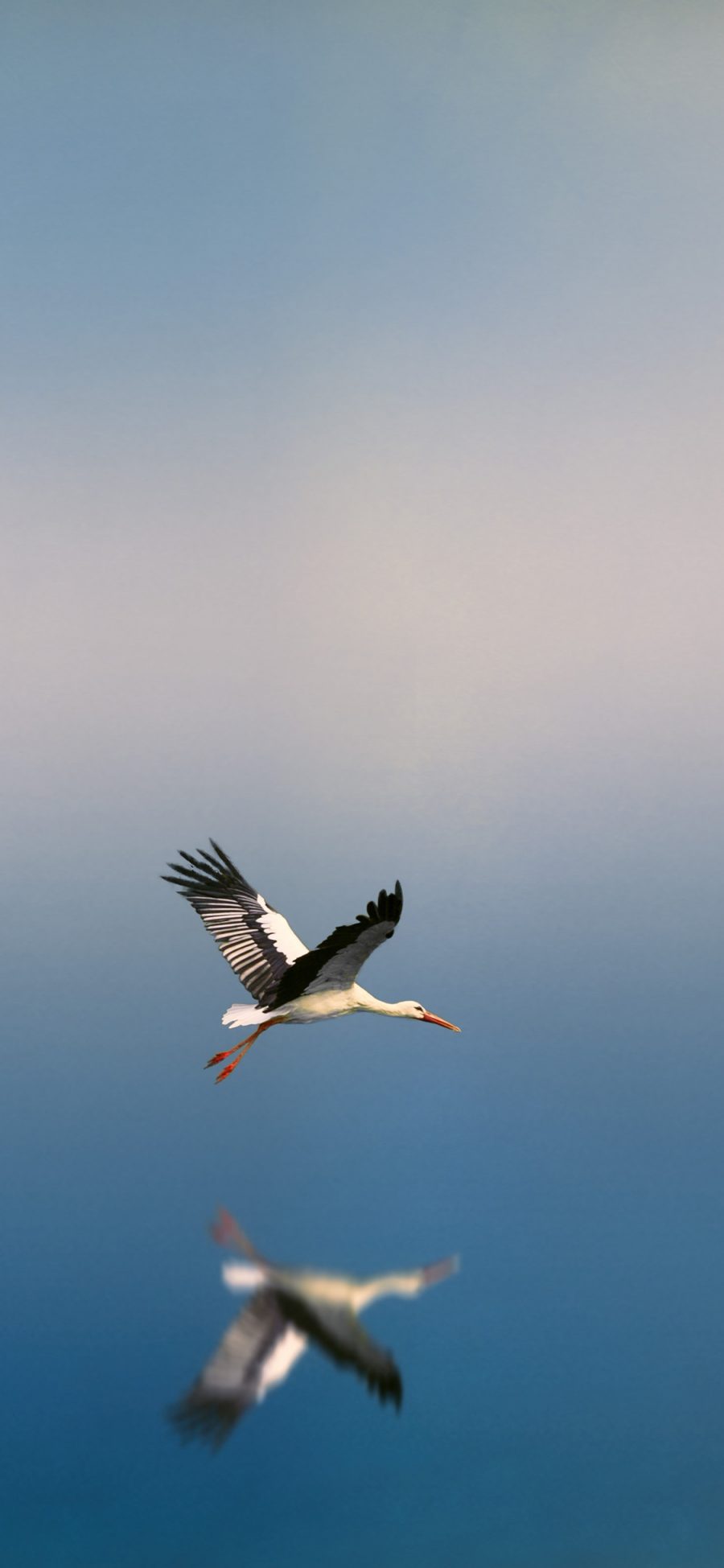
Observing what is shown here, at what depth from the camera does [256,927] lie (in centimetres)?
591

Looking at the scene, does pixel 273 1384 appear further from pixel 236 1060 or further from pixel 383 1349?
pixel 236 1060

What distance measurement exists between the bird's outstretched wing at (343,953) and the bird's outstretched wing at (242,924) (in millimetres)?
149

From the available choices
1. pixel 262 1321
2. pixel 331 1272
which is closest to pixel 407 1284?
pixel 331 1272

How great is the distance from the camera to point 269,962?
580 cm

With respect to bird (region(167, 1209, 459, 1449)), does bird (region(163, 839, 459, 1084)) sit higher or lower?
higher

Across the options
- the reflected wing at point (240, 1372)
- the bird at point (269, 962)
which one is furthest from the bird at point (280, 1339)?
the bird at point (269, 962)

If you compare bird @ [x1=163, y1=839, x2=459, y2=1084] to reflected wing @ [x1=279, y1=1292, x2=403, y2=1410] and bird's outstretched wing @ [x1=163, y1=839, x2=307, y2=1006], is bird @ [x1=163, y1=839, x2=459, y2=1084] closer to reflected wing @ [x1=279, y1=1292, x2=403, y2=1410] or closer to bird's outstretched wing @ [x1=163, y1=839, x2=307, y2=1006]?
bird's outstretched wing @ [x1=163, y1=839, x2=307, y2=1006]

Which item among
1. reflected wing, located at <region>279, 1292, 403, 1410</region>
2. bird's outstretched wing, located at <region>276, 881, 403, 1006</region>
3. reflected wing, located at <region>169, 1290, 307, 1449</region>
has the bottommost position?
reflected wing, located at <region>279, 1292, 403, 1410</region>

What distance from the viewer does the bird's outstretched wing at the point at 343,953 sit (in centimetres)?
485

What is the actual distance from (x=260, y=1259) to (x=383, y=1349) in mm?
672

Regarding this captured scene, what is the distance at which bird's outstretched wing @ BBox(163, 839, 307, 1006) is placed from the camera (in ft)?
19.0

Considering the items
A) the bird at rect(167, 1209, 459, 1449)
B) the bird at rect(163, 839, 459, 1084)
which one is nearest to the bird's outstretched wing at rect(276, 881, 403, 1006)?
the bird at rect(163, 839, 459, 1084)

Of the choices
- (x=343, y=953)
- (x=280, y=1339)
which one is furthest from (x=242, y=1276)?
(x=343, y=953)

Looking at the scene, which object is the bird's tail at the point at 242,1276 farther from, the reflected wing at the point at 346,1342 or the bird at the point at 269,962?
the bird at the point at 269,962
